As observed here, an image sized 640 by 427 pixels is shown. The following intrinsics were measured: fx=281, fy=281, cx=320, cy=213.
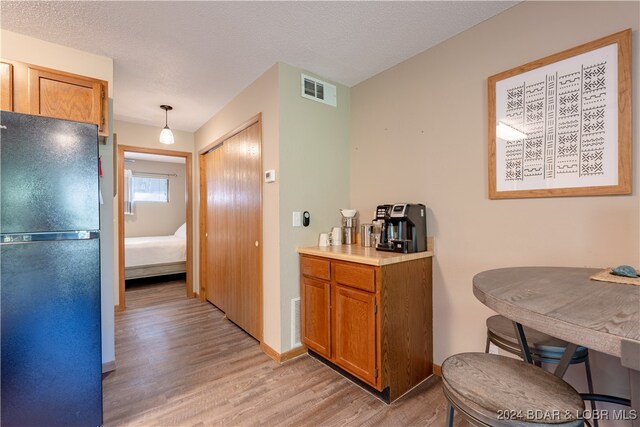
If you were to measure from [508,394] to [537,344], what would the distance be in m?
0.52

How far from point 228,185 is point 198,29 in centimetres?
167

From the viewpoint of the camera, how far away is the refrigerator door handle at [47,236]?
1.32 metres

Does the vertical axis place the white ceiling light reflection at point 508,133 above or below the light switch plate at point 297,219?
above

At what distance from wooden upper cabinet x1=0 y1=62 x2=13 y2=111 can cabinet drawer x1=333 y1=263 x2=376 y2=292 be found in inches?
92.5

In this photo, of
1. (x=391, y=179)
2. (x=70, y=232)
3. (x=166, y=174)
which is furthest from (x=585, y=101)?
(x=166, y=174)

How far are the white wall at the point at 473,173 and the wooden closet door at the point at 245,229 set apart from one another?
1.05m

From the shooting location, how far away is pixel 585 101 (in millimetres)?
1491

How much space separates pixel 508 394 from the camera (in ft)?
2.94

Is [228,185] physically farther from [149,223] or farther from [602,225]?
[149,223]

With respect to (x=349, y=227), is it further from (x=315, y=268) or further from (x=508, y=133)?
(x=508, y=133)

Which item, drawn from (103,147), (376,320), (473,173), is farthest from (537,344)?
(103,147)

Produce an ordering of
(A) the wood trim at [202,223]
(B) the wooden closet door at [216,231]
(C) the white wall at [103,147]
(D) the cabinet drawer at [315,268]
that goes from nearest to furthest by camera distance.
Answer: (C) the white wall at [103,147] → (D) the cabinet drawer at [315,268] → (B) the wooden closet door at [216,231] → (A) the wood trim at [202,223]

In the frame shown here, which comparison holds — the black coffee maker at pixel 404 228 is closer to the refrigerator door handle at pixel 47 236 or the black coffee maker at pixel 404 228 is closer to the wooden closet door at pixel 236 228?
the wooden closet door at pixel 236 228

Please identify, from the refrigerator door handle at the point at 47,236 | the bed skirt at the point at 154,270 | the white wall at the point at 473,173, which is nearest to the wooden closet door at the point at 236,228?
the white wall at the point at 473,173
